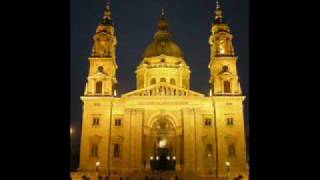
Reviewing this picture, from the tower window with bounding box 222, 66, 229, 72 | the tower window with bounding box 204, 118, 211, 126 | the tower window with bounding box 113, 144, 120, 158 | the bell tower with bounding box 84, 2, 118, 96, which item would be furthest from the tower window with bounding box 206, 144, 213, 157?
the bell tower with bounding box 84, 2, 118, 96

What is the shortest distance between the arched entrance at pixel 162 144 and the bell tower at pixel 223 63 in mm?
6603

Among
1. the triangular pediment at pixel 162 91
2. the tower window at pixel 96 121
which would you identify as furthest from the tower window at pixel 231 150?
the tower window at pixel 96 121

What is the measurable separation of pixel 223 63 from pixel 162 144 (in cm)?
1193

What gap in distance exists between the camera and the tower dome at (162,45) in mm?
60094

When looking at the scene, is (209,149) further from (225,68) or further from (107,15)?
(107,15)

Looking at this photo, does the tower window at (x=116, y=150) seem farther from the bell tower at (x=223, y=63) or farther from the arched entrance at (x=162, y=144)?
the bell tower at (x=223, y=63)

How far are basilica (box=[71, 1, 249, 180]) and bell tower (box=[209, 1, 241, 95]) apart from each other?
12 cm

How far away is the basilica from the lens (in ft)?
154

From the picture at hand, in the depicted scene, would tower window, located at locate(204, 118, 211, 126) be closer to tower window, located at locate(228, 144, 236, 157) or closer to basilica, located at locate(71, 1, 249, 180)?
basilica, located at locate(71, 1, 249, 180)

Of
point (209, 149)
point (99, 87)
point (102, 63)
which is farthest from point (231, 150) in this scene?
point (102, 63)
